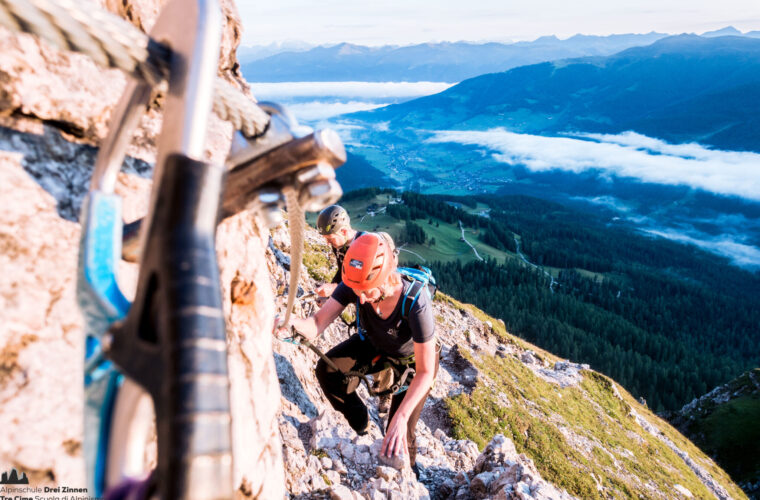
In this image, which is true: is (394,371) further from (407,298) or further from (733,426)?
(733,426)

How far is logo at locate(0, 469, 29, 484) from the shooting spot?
2.15 metres

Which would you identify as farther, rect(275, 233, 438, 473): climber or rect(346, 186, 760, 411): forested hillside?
rect(346, 186, 760, 411): forested hillside

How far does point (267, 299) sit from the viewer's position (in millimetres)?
4539

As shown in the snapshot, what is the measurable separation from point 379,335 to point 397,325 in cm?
53

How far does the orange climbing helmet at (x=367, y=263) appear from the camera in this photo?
703 centimetres

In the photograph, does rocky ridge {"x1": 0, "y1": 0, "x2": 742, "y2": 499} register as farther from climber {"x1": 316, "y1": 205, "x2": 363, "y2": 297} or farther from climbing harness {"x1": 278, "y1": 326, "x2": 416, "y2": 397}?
climber {"x1": 316, "y1": 205, "x2": 363, "y2": 297}

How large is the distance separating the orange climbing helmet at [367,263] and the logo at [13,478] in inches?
199

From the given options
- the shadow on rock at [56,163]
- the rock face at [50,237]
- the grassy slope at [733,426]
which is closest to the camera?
the rock face at [50,237]

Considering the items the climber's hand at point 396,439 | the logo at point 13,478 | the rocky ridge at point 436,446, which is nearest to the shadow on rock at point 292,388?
the rocky ridge at point 436,446

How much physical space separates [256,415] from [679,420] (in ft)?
390

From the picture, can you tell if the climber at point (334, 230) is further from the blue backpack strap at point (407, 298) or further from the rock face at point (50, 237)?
the rock face at point (50, 237)

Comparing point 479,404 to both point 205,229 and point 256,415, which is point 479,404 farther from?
point 205,229

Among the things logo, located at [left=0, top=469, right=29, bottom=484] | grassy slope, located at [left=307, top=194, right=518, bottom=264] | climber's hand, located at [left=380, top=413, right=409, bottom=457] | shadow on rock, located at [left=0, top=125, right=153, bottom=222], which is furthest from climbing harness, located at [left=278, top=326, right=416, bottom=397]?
grassy slope, located at [left=307, top=194, right=518, bottom=264]

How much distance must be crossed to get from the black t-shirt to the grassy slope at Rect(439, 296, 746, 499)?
840cm
